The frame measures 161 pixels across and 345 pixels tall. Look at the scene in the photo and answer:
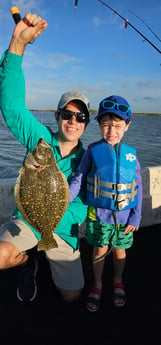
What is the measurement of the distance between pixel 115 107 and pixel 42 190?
1282mm

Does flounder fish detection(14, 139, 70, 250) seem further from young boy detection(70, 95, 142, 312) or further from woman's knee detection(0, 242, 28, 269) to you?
woman's knee detection(0, 242, 28, 269)

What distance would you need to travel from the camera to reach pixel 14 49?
2.49m

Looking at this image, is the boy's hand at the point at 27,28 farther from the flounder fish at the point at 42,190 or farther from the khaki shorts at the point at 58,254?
the khaki shorts at the point at 58,254

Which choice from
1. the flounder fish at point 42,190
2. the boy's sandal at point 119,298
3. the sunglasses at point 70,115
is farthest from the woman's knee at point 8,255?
the sunglasses at point 70,115

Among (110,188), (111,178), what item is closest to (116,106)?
(111,178)

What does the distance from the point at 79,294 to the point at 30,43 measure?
2.88m

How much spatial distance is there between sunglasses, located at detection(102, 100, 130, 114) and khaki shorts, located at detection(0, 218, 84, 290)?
5.58 feet

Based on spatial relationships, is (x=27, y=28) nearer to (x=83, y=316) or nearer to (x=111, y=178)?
(x=111, y=178)

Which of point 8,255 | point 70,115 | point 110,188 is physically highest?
point 70,115

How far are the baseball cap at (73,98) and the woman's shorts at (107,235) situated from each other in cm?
139

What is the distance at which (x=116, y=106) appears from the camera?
2916 mm

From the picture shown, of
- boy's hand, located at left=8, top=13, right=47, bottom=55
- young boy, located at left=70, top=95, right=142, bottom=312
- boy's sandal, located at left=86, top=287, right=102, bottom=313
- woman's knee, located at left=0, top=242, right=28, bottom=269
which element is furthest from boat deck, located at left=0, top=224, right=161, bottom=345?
boy's hand, located at left=8, top=13, right=47, bottom=55

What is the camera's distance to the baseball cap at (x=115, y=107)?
2910mm

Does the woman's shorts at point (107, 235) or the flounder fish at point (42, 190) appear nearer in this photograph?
the flounder fish at point (42, 190)
